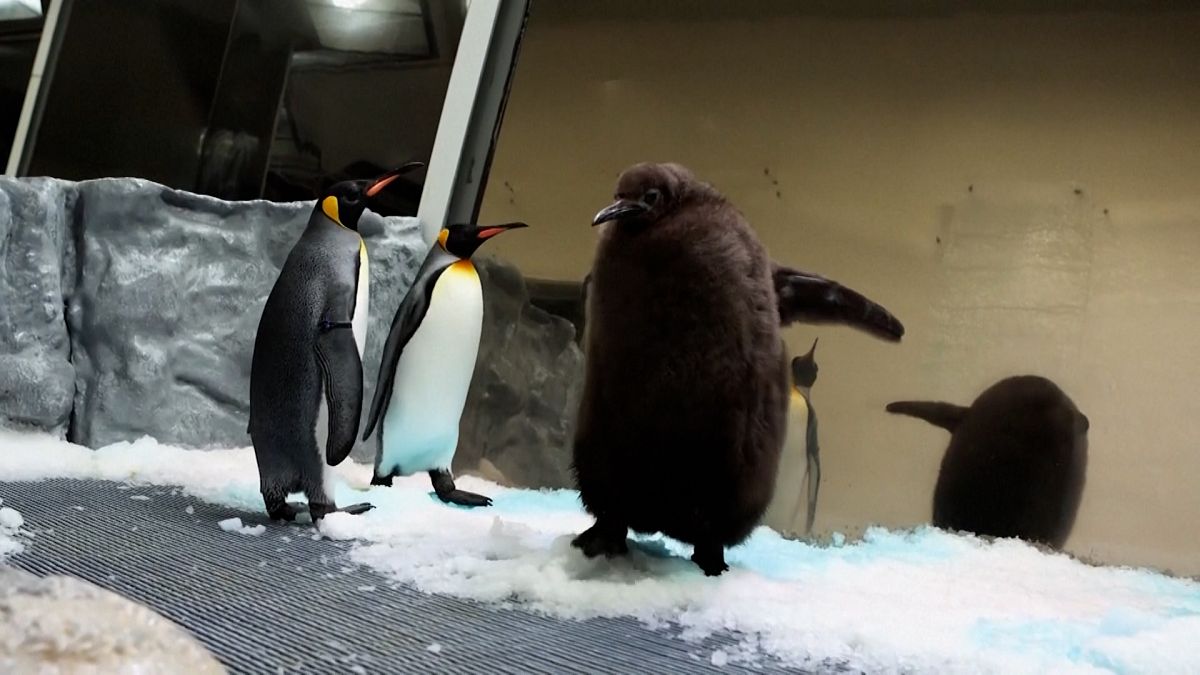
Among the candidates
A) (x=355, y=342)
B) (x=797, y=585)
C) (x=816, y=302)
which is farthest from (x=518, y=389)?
(x=797, y=585)

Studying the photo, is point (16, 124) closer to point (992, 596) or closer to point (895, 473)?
point (895, 473)

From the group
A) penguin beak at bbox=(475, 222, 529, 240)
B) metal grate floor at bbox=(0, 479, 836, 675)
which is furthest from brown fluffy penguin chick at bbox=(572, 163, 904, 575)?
penguin beak at bbox=(475, 222, 529, 240)

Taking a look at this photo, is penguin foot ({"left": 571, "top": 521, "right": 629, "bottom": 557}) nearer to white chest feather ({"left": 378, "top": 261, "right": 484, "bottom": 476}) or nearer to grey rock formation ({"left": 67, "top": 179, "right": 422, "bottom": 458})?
white chest feather ({"left": 378, "top": 261, "right": 484, "bottom": 476})

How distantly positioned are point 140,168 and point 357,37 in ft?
2.59

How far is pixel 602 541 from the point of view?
1.02m

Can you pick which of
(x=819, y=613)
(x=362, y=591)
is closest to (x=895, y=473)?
(x=819, y=613)

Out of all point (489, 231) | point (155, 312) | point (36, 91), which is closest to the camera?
point (489, 231)

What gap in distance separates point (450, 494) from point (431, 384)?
0.22m

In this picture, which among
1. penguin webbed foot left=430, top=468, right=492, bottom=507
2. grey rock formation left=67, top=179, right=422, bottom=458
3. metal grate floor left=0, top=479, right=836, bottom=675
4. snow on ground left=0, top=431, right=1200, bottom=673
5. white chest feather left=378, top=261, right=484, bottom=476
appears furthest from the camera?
grey rock formation left=67, top=179, right=422, bottom=458

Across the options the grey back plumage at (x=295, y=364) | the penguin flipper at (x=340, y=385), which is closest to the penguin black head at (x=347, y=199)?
the grey back plumage at (x=295, y=364)

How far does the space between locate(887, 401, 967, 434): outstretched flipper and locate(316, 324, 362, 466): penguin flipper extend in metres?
1.09

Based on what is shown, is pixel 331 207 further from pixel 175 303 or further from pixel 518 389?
pixel 518 389

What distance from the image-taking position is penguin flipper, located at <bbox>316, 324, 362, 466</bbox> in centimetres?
118

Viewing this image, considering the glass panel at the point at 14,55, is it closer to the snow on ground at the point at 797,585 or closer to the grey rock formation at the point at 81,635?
the snow on ground at the point at 797,585
